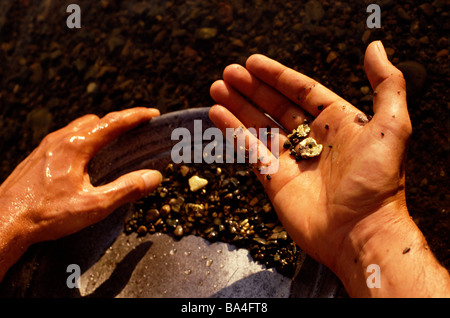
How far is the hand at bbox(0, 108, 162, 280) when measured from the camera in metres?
2.41

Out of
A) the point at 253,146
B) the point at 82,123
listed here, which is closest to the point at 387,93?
the point at 253,146

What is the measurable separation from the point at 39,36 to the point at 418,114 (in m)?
4.07

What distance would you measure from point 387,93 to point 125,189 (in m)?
1.72

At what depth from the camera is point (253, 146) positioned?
2.36 m

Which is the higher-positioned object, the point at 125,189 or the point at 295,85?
the point at 295,85

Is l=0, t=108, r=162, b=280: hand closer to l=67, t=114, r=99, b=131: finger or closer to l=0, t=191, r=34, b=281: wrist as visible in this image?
l=0, t=191, r=34, b=281: wrist

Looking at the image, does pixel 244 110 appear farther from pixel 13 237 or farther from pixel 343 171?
pixel 13 237

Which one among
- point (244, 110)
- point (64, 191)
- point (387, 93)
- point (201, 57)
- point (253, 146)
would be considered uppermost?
point (387, 93)

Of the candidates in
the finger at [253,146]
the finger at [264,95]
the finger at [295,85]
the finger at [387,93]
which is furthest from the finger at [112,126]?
the finger at [387,93]

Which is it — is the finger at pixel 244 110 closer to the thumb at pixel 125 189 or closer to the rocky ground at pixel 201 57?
the rocky ground at pixel 201 57

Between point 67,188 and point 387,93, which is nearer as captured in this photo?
point 387,93

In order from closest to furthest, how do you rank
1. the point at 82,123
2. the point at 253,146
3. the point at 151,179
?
the point at 253,146, the point at 151,179, the point at 82,123

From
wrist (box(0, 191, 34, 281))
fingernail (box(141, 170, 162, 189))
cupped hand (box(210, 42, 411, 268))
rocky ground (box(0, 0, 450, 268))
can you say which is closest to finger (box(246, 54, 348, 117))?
cupped hand (box(210, 42, 411, 268))

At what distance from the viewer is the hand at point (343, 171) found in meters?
1.84
